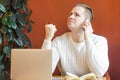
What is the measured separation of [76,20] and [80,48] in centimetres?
25

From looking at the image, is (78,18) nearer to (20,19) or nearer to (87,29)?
(87,29)

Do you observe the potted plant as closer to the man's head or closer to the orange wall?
the orange wall

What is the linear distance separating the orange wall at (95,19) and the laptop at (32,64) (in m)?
1.04

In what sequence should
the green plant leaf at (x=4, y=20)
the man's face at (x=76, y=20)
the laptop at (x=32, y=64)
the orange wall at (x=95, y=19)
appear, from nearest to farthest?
the laptop at (x=32, y=64)
the man's face at (x=76, y=20)
the green plant leaf at (x=4, y=20)
the orange wall at (x=95, y=19)

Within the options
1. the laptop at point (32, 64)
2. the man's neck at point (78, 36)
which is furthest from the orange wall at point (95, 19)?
the laptop at point (32, 64)

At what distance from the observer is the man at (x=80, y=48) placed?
219 centimetres

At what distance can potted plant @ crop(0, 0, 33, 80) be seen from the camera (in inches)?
100

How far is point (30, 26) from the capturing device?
2.73 m

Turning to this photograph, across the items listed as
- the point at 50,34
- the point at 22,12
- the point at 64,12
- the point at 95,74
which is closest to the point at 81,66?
the point at 95,74

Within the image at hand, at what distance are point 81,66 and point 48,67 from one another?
2.31ft

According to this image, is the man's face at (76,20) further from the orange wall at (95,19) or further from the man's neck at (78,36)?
the orange wall at (95,19)

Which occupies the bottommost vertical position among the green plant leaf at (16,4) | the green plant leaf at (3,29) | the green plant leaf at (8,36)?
the green plant leaf at (8,36)

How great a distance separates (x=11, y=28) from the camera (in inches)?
102

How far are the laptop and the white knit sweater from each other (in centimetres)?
45
